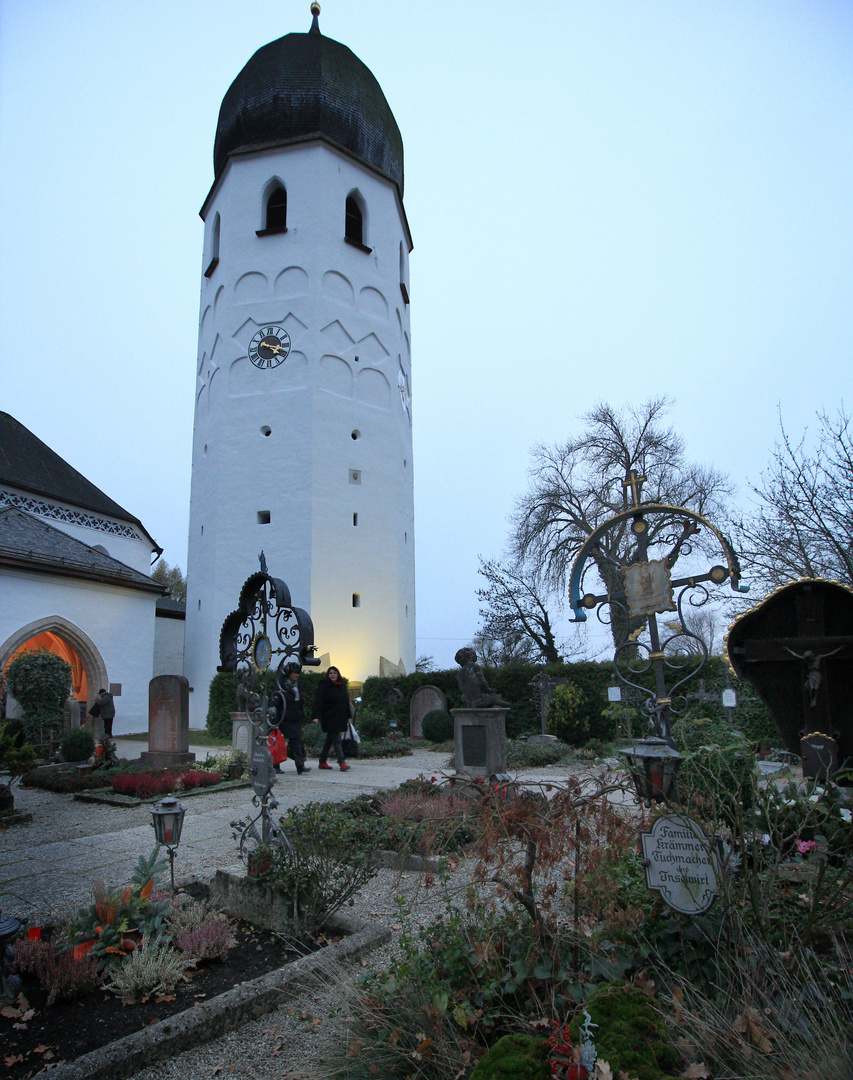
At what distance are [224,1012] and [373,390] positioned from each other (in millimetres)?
22642

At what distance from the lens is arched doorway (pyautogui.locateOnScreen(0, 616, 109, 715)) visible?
17344mm

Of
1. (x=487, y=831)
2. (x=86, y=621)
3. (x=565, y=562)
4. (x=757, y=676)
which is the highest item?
(x=565, y=562)

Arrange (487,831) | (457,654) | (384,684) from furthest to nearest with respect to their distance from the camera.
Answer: (384,684) → (457,654) → (487,831)

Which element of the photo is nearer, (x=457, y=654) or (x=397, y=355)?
(x=457, y=654)

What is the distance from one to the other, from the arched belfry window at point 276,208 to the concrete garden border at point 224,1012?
2576 centimetres

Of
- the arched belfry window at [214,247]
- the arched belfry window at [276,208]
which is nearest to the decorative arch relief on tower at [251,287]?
the arched belfry window at [214,247]

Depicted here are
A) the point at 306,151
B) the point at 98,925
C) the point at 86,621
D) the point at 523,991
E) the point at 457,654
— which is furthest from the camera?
the point at 306,151

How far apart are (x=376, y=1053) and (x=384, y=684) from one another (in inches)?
710

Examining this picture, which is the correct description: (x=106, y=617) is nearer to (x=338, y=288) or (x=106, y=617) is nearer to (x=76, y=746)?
(x=76, y=746)

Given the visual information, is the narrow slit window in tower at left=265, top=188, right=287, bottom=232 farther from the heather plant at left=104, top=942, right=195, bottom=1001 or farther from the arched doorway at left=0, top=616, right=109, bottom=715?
the heather plant at left=104, top=942, right=195, bottom=1001

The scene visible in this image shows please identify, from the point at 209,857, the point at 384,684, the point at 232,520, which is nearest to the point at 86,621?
the point at 232,520

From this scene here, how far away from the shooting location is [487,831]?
7.86 ft

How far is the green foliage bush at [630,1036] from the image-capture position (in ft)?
5.98

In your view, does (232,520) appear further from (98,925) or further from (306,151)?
(98,925)
